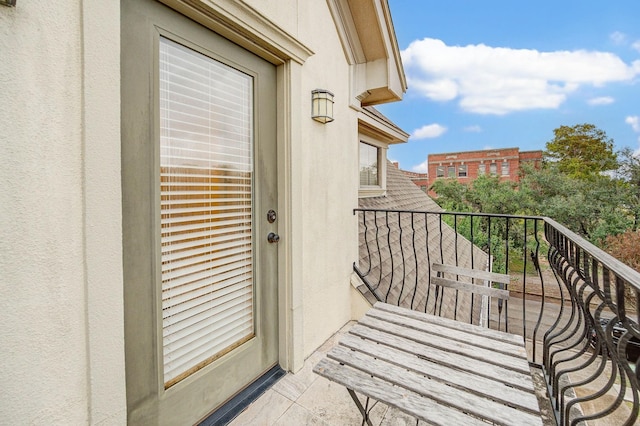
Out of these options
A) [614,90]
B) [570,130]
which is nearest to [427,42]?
[570,130]

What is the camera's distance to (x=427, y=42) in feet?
99.7

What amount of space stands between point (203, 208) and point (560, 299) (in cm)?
628

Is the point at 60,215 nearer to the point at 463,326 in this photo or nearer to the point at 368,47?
the point at 463,326

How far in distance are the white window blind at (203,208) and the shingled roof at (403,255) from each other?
146 cm

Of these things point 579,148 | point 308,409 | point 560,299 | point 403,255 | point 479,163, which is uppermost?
point 579,148

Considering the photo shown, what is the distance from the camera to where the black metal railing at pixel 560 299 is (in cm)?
96

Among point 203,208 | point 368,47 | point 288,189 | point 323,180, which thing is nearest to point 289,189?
point 288,189

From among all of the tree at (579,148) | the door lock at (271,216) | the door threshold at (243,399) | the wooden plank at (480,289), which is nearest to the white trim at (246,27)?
the door lock at (271,216)

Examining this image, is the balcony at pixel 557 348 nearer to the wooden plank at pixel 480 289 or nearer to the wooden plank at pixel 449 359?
the wooden plank at pixel 480 289

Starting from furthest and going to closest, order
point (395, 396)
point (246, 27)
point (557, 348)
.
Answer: point (557, 348) < point (246, 27) < point (395, 396)

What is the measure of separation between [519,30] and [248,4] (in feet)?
104

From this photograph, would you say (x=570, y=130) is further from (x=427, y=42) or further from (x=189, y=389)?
(x=189, y=389)

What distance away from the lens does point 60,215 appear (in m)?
1.02

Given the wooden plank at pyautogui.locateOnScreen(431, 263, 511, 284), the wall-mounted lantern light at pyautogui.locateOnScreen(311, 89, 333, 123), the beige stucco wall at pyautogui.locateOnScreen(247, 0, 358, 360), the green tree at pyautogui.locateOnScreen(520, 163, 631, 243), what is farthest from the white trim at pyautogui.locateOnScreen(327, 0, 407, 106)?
the green tree at pyautogui.locateOnScreen(520, 163, 631, 243)
